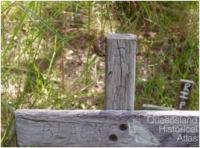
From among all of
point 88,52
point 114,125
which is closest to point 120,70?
point 114,125

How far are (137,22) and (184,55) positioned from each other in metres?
0.35

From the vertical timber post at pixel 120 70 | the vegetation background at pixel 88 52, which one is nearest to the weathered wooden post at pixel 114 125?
the vertical timber post at pixel 120 70

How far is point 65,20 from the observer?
284 centimetres

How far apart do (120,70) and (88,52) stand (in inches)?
41.4

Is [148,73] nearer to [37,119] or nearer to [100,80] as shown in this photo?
[100,80]

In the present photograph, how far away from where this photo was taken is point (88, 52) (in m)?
2.64

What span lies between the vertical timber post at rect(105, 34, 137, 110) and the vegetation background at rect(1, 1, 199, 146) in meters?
0.84

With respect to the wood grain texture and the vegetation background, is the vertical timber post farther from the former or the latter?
the vegetation background

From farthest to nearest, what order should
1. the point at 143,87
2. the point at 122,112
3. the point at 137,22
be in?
the point at 137,22 → the point at 143,87 → the point at 122,112

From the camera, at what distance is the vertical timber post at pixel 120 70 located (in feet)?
5.18

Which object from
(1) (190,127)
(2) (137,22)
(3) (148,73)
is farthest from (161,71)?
(1) (190,127)

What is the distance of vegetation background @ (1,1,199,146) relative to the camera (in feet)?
8.21

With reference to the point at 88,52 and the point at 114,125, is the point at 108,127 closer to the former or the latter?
the point at 114,125

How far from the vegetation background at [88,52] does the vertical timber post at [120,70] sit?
0.84 metres
